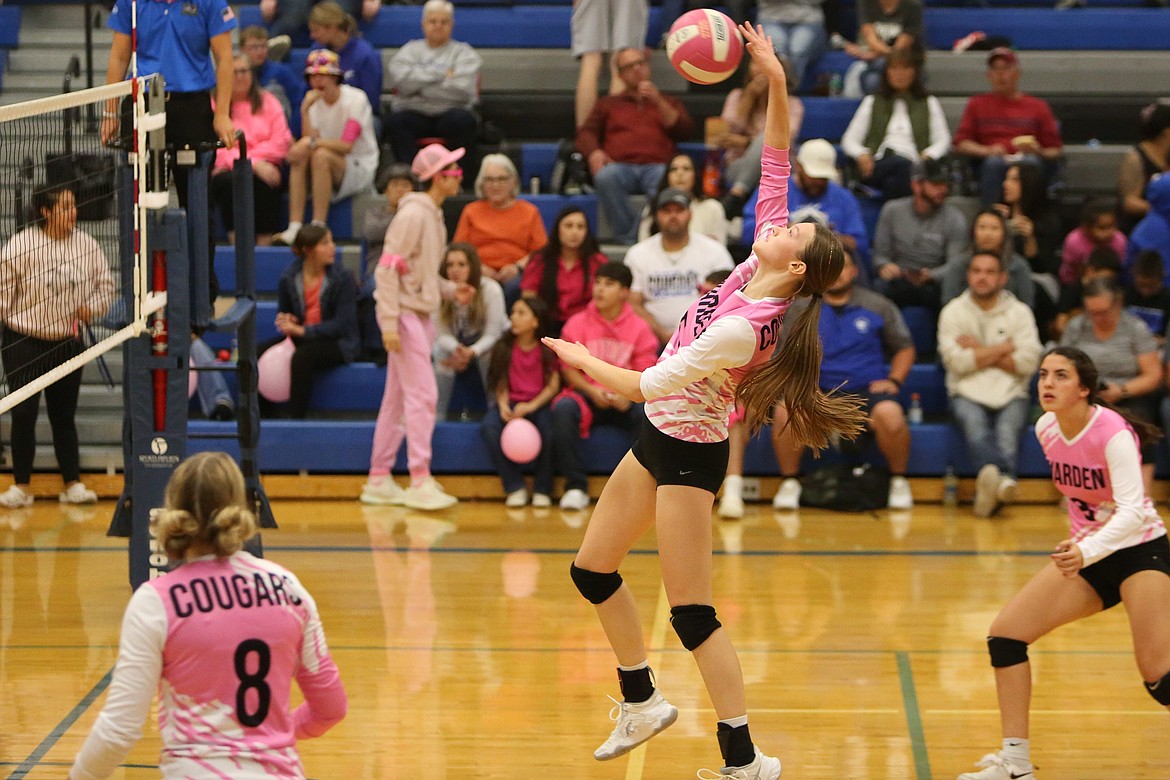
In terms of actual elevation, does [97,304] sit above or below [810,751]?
above

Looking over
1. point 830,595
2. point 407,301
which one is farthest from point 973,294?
point 407,301

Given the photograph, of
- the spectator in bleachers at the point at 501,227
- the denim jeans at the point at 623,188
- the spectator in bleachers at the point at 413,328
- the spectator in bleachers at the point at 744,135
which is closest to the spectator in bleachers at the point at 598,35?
the denim jeans at the point at 623,188

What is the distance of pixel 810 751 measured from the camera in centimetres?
571

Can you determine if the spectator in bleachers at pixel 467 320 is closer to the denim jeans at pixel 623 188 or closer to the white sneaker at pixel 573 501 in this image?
the white sneaker at pixel 573 501

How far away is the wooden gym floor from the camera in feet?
18.6

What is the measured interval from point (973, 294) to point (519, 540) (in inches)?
144

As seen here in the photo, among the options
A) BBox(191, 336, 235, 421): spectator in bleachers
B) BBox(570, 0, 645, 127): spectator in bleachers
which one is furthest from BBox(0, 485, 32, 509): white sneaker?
BBox(570, 0, 645, 127): spectator in bleachers

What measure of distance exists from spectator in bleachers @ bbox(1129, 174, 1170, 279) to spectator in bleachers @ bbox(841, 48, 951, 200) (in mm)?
1618

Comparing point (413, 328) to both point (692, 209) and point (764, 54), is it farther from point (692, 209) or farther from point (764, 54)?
point (764, 54)

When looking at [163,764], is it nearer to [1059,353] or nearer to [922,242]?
[1059,353]

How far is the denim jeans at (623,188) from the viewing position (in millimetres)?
11273

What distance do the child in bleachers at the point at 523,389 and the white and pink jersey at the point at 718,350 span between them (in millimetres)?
5014

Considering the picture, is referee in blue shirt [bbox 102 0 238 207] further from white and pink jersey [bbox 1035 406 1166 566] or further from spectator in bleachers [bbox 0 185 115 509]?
white and pink jersey [bbox 1035 406 1166 566]

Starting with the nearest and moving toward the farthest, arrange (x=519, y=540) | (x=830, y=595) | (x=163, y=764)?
(x=163, y=764) → (x=830, y=595) → (x=519, y=540)
